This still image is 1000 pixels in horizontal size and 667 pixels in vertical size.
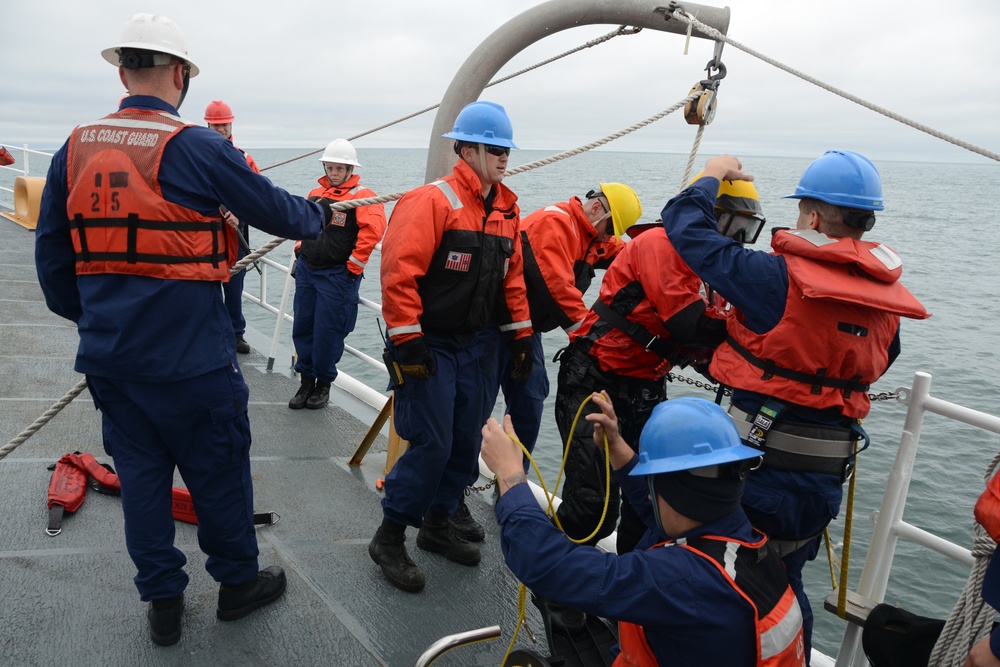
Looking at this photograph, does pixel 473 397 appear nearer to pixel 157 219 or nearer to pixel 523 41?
pixel 157 219

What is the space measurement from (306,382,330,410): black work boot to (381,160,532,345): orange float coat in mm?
2400

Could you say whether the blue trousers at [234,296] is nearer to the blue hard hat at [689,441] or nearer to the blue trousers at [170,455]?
the blue trousers at [170,455]

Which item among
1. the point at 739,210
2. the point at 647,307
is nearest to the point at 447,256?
the point at 647,307

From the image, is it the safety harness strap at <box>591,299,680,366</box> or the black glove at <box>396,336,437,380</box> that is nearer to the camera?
the black glove at <box>396,336,437,380</box>

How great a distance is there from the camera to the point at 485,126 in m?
3.15

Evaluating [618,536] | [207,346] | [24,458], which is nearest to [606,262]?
[618,536]

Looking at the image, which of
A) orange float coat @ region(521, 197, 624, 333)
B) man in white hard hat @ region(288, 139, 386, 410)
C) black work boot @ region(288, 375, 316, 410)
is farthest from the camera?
man in white hard hat @ region(288, 139, 386, 410)

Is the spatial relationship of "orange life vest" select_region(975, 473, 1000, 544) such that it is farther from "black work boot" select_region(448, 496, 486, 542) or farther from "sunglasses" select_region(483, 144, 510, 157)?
"black work boot" select_region(448, 496, 486, 542)

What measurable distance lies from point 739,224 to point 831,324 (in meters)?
0.90

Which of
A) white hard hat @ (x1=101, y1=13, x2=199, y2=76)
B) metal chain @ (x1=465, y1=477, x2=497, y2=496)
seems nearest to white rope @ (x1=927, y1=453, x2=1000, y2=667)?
metal chain @ (x1=465, y1=477, x2=497, y2=496)

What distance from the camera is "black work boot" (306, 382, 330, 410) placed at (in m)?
5.36

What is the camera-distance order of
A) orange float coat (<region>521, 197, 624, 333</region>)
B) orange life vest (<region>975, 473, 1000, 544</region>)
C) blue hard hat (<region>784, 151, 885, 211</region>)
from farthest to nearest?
1. orange float coat (<region>521, 197, 624, 333</region>)
2. blue hard hat (<region>784, 151, 885, 211</region>)
3. orange life vest (<region>975, 473, 1000, 544</region>)

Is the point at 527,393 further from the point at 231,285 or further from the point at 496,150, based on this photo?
the point at 231,285

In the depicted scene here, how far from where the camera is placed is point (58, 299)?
8.64ft
